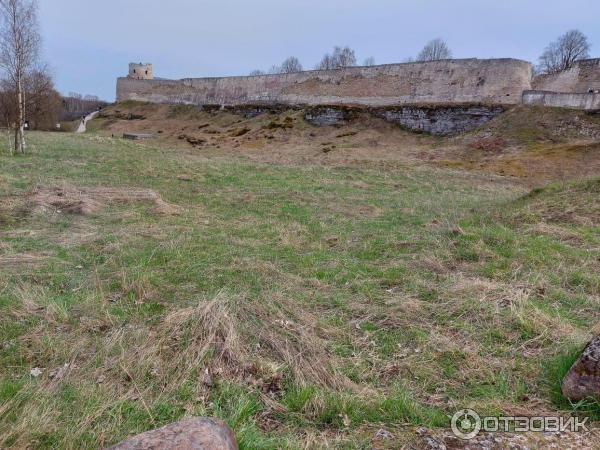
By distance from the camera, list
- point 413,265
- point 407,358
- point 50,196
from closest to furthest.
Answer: point 407,358 → point 413,265 → point 50,196

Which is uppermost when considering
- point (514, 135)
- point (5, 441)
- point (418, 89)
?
point (418, 89)

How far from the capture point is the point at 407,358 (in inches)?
116

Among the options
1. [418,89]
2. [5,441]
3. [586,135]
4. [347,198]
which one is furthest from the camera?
[418,89]

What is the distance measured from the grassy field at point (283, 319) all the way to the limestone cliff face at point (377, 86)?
15875mm

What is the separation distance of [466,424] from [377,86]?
25.2 meters

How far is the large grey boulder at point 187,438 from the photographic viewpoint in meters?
1.63

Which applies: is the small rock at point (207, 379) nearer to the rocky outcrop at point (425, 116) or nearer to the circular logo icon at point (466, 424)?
the circular logo icon at point (466, 424)

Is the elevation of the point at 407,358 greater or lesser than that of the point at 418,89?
lesser

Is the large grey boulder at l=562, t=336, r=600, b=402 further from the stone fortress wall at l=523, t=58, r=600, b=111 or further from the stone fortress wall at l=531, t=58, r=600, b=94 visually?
the stone fortress wall at l=531, t=58, r=600, b=94

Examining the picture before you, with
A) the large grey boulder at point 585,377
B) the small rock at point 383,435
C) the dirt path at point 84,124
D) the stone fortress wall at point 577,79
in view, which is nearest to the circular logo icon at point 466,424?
the small rock at point 383,435

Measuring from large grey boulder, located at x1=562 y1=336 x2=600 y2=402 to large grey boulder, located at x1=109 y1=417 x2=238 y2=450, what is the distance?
Answer: 1.86 meters

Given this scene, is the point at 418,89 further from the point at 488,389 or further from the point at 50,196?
the point at 488,389

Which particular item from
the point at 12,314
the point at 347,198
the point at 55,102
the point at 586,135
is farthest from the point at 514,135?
the point at 55,102

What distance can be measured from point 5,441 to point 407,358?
235 centimetres
